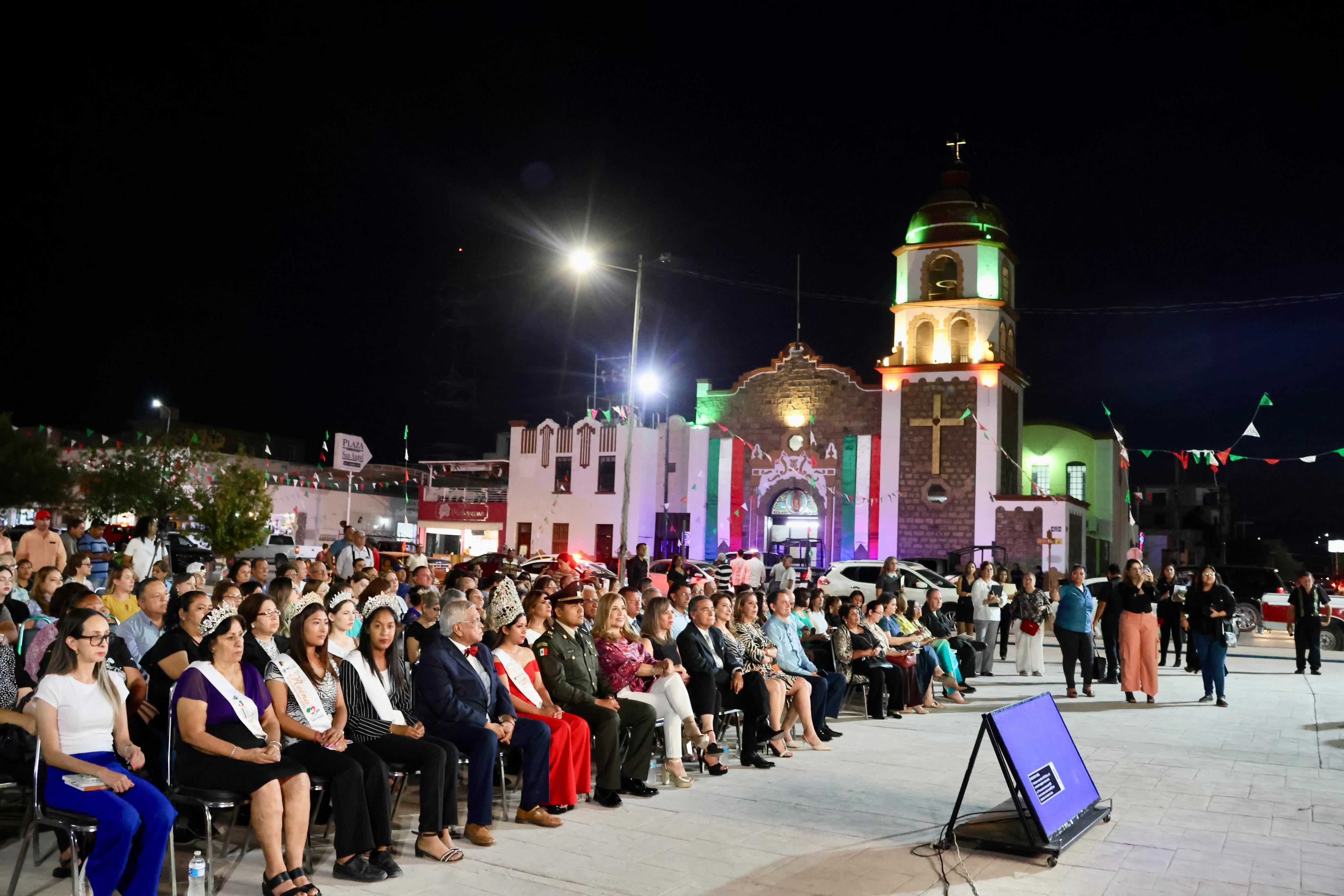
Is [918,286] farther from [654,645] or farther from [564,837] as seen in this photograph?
[564,837]

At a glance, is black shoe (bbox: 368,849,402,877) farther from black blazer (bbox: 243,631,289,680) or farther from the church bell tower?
the church bell tower

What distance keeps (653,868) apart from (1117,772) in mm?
4582

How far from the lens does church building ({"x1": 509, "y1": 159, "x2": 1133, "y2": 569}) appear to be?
34062mm

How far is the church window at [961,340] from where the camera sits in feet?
114

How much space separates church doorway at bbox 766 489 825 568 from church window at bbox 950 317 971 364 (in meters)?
6.53

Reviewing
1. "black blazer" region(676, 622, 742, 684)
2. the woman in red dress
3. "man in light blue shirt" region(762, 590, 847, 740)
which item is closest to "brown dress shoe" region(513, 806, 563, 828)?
the woman in red dress

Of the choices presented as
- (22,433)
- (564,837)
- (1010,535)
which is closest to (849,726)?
(564,837)

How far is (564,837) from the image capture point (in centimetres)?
640

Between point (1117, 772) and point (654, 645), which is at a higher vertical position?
point (654, 645)

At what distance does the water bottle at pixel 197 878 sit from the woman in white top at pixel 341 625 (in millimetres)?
1552

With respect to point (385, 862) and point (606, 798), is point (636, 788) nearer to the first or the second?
point (606, 798)

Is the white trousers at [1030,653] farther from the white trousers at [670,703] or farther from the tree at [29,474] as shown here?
the tree at [29,474]

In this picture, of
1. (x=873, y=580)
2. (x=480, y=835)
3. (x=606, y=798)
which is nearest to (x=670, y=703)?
(x=606, y=798)

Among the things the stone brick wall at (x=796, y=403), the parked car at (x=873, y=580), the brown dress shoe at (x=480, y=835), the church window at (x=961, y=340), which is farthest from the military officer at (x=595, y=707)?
the stone brick wall at (x=796, y=403)
